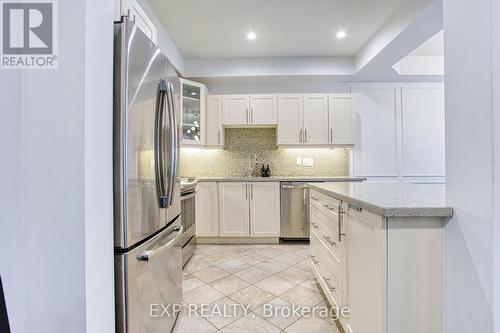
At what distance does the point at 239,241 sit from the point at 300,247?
0.92 m

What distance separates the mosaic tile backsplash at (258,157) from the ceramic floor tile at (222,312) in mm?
2387

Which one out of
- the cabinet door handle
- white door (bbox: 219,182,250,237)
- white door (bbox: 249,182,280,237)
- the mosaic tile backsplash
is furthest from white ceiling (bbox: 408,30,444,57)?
white door (bbox: 219,182,250,237)

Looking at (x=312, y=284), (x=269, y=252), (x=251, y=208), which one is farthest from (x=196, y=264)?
(x=312, y=284)

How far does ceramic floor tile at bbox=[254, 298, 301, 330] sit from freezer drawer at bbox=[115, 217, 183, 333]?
2.31 ft

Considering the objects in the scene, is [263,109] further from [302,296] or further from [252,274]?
[302,296]

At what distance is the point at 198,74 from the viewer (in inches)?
147

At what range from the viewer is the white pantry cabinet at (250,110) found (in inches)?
149

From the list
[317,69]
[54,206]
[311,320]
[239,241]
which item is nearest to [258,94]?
[317,69]

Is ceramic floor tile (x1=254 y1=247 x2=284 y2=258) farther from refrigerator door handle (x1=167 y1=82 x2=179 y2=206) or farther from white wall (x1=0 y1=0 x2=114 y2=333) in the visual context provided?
white wall (x1=0 y1=0 x2=114 y2=333)

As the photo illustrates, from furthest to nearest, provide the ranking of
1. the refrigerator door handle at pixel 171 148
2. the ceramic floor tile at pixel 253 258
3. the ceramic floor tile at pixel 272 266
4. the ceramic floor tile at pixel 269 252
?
the ceramic floor tile at pixel 269 252 → the ceramic floor tile at pixel 253 258 → the ceramic floor tile at pixel 272 266 → the refrigerator door handle at pixel 171 148

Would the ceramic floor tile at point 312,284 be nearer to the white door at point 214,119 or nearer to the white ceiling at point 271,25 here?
the white door at point 214,119

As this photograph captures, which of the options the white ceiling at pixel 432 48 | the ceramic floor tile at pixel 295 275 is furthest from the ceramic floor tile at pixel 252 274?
the white ceiling at pixel 432 48

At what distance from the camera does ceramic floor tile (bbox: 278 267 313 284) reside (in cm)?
239

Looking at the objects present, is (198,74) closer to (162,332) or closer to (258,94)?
(258,94)
